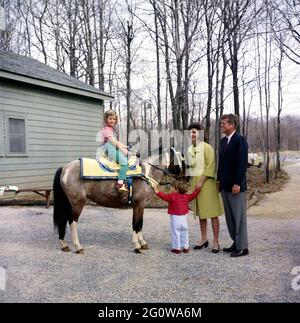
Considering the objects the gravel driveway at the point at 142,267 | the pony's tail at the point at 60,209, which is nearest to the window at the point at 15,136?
the gravel driveway at the point at 142,267

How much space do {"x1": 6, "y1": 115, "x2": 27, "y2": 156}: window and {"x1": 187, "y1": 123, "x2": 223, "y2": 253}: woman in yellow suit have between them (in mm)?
6179

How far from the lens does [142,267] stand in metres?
4.18

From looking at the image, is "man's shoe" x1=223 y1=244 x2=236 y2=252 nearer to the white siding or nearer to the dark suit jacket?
the dark suit jacket

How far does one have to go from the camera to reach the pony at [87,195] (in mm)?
4910

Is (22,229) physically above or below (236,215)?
below

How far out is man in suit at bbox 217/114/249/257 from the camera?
4.42 m

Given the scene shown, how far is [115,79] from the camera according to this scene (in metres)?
23.6

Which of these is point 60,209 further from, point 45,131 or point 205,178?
point 45,131

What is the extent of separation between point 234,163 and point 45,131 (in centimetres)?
736

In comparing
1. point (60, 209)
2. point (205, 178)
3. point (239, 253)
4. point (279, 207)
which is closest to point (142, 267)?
point (239, 253)

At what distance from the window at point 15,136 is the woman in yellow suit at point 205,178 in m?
6.18

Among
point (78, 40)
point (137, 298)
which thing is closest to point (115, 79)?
point (78, 40)
